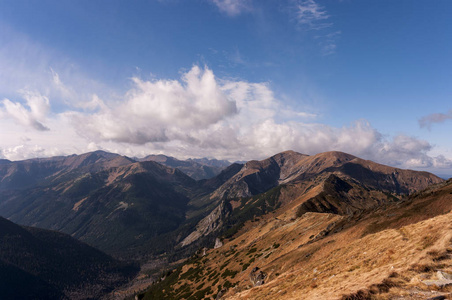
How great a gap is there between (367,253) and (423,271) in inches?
707

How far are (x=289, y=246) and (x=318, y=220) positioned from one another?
109ft

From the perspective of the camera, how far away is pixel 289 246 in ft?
286

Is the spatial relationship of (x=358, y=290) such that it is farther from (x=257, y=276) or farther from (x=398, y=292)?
(x=257, y=276)

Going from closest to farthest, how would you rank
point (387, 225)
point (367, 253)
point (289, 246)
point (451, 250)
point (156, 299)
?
point (451, 250) < point (367, 253) < point (387, 225) < point (289, 246) < point (156, 299)

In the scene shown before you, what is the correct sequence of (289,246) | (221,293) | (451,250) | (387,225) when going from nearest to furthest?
1. (451,250)
2. (387,225)
3. (221,293)
4. (289,246)

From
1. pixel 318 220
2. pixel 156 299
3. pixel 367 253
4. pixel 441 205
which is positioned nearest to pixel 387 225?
pixel 441 205

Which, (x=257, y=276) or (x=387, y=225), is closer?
(x=387, y=225)

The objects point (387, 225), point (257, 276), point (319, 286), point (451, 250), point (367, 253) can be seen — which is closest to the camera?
point (451, 250)

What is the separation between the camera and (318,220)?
111m

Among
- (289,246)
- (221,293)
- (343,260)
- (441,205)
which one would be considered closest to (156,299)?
(221,293)

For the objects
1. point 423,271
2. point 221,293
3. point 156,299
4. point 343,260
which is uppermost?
point 423,271

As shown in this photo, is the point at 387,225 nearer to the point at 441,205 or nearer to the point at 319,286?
the point at 441,205

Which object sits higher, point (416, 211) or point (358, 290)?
point (358, 290)

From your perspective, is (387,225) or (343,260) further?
(387,225)
